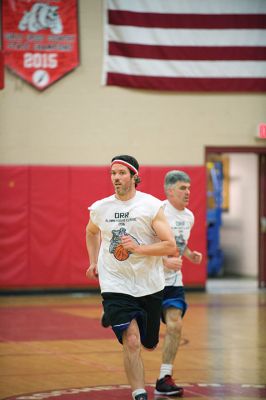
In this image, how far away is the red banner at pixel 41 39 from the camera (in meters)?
17.8

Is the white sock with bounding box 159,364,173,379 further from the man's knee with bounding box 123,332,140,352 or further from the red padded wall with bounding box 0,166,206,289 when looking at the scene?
the red padded wall with bounding box 0,166,206,289

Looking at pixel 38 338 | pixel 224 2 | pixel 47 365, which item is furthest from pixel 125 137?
pixel 47 365

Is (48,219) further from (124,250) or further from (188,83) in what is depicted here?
(124,250)

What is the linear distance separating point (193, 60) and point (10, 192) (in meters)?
4.73

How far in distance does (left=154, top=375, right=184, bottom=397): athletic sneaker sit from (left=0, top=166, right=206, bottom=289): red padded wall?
10.2m

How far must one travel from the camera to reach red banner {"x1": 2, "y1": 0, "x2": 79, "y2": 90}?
17812 millimetres

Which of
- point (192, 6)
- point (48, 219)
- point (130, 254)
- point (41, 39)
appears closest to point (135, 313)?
point (130, 254)

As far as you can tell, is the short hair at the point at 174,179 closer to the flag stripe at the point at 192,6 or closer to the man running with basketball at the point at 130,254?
the man running with basketball at the point at 130,254

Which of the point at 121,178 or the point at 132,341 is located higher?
the point at 121,178

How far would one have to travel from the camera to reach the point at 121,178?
6.98 m

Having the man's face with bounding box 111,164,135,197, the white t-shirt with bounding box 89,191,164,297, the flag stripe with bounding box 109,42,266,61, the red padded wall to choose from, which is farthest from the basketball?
the flag stripe with bounding box 109,42,266,61

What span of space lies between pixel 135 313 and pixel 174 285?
1475 mm

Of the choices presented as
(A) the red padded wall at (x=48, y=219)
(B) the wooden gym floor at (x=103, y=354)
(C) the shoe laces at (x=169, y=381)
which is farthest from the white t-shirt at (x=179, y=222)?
(A) the red padded wall at (x=48, y=219)

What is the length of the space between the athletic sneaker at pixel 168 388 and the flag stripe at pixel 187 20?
1166 centimetres
